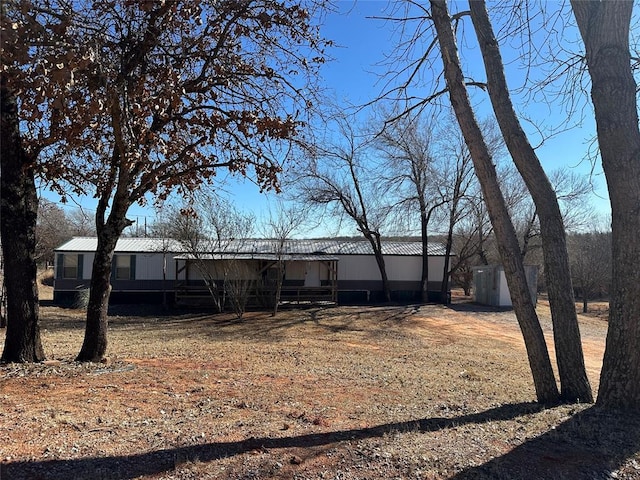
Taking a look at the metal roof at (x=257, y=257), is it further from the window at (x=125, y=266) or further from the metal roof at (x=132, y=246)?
the window at (x=125, y=266)

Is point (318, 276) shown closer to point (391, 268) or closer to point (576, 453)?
point (391, 268)

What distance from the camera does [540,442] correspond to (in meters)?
3.71

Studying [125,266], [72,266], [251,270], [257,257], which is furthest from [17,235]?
[72,266]

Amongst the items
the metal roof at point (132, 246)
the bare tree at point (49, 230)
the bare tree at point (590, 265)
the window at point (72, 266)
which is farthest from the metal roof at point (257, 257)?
the bare tree at point (590, 265)

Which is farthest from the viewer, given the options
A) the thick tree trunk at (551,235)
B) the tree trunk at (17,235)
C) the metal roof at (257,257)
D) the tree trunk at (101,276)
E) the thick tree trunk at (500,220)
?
the metal roof at (257,257)

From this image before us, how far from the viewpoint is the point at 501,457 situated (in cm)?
336

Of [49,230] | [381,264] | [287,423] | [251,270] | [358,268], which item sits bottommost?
[287,423]

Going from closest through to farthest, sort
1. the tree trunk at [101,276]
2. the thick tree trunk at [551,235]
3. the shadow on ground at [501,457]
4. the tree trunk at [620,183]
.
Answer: the shadow on ground at [501,457]
the tree trunk at [620,183]
the thick tree trunk at [551,235]
the tree trunk at [101,276]

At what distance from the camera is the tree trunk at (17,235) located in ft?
21.9

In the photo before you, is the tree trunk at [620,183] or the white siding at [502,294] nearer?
the tree trunk at [620,183]

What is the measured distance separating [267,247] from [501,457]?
80.6 feet

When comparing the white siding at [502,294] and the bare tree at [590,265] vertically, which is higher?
the bare tree at [590,265]

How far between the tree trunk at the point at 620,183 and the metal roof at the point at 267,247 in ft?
67.9

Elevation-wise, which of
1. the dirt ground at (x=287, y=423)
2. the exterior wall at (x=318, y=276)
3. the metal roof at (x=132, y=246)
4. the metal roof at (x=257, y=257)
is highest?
the metal roof at (x=132, y=246)
